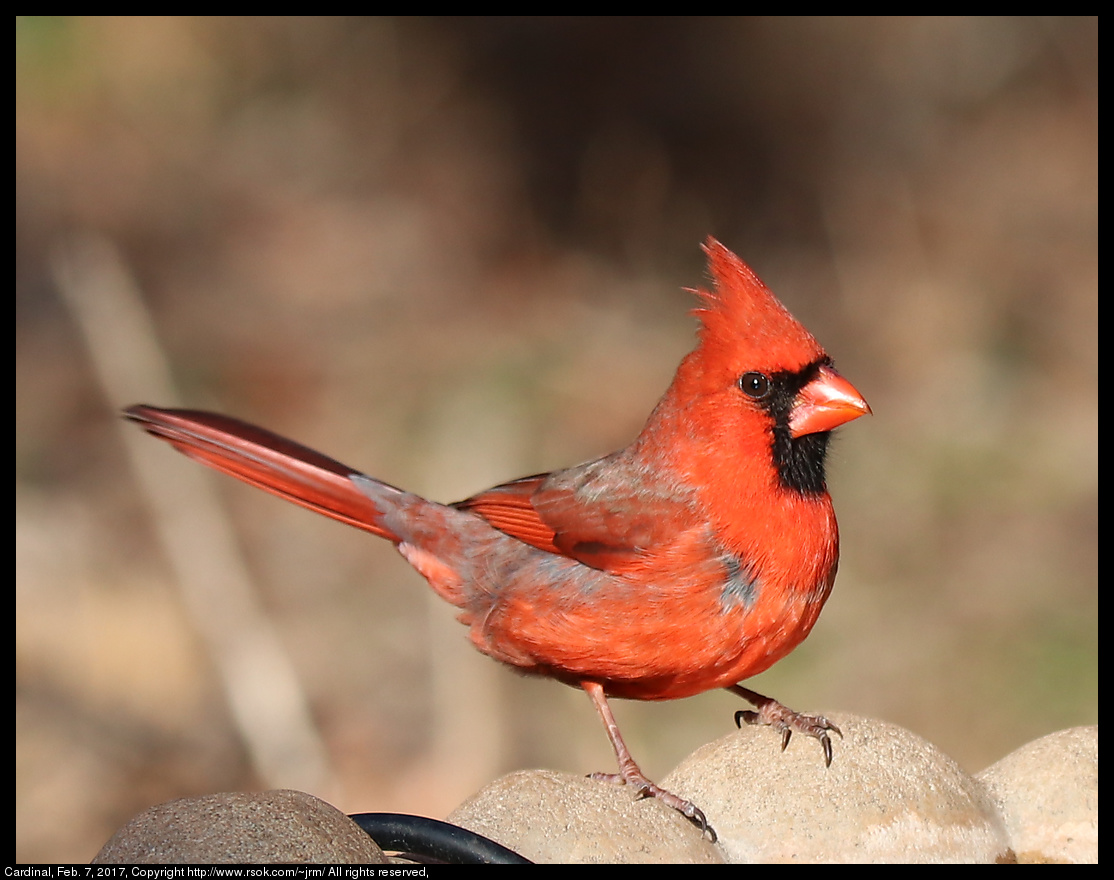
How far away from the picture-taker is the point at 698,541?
7.84 feet

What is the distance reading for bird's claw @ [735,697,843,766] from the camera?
2.27 m

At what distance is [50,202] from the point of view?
232 inches

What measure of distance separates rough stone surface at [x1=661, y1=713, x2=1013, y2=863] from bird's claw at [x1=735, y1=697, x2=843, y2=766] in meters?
0.02

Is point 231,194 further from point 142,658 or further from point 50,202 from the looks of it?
point 142,658

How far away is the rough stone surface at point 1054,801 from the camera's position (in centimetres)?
222

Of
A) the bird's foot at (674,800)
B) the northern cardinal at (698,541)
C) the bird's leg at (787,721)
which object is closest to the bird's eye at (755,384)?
the northern cardinal at (698,541)

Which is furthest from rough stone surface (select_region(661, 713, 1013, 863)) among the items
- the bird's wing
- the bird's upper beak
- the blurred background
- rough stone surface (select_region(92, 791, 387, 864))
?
the blurred background

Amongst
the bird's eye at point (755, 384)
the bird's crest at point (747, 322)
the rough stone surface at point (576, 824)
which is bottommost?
the rough stone surface at point (576, 824)

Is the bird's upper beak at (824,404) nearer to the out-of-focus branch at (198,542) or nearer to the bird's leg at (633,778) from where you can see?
the bird's leg at (633,778)

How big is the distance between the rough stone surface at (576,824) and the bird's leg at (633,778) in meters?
0.02

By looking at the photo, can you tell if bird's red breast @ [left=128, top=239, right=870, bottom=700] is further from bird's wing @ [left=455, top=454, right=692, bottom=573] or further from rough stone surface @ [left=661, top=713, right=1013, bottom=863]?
rough stone surface @ [left=661, top=713, right=1013, bottom=863]

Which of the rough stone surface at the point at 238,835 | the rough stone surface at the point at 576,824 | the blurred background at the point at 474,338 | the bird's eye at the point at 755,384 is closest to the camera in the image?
the rough stone surface at the point at 238,835

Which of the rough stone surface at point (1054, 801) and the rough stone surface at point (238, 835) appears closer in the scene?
the rough stone surface at point (238, 835)

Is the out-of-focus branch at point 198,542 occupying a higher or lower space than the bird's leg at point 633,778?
higher
